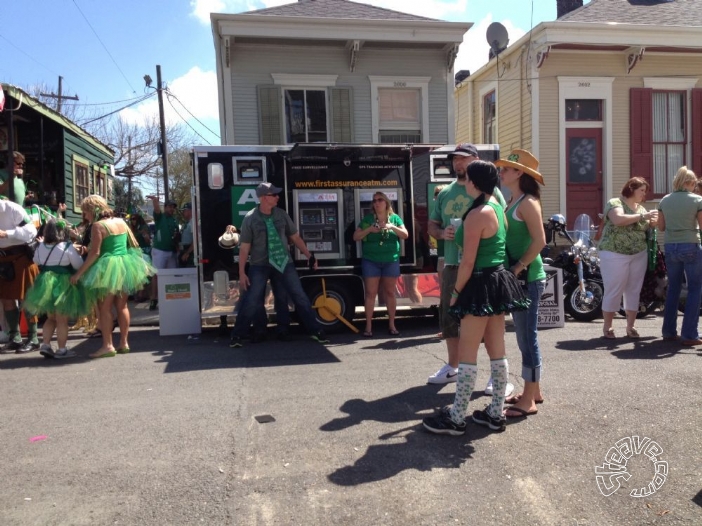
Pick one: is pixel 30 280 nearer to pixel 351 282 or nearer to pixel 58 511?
pixel 351 282

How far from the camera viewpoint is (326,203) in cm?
809

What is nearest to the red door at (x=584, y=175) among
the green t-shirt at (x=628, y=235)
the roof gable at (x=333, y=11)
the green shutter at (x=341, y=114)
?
the roof gable at (x=333, y=11)

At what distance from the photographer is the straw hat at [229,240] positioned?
7367 mm

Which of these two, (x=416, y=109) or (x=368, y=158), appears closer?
(x=368, y=158)

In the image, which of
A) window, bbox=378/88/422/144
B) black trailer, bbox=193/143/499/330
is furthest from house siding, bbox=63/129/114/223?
black trailer, bbox=193/143/499/330

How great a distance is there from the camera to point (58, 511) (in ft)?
10.5

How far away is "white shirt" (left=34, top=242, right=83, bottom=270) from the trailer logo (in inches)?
222

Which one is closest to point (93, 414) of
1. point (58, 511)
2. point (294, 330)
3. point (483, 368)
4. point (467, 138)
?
point (58, 511)

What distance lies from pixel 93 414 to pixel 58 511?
1.62 meters

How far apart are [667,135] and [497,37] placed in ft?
15.0

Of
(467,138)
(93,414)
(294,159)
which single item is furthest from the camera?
(467,138)

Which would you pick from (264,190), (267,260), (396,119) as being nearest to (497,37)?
(396,119)

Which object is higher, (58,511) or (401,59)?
(401,59)

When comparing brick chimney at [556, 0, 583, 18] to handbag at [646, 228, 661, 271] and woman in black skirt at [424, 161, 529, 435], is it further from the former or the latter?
woman in black skirt at [424, 161, 529, 435]
